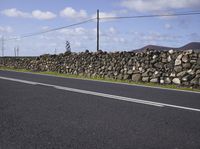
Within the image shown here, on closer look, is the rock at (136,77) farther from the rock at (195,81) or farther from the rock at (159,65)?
the rock at (195,81)

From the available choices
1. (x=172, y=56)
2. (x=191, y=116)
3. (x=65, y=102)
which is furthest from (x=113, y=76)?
(x=191, y=116)

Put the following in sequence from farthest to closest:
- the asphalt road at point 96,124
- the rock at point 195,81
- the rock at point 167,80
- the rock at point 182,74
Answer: the rock at point 167,80 < the rock at point 182,74 < the rock at point 195,81 < the asphalt road at point 96,124

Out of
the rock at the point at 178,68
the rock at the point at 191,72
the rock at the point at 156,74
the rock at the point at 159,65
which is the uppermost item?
the rock at the point at 159,65

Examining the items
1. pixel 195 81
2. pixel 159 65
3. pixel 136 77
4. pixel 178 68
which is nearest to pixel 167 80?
pixel 178 68

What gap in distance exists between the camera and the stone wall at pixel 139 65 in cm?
1589

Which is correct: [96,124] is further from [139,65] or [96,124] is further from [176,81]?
[139,65]

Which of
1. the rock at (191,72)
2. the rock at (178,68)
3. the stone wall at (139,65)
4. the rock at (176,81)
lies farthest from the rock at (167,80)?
the rock at (191,72)

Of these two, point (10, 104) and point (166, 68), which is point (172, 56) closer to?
point (166, 68)

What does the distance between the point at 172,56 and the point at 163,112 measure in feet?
33.2

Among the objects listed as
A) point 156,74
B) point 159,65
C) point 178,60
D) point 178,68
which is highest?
point 178,60

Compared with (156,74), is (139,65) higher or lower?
higher

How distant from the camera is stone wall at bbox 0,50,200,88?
52.1 feet

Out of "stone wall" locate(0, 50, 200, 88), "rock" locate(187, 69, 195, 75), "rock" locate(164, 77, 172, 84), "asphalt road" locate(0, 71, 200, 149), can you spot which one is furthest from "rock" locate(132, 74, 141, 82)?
"asphalt road" locate(0, 71, 200, 149)

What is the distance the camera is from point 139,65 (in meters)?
18.5
